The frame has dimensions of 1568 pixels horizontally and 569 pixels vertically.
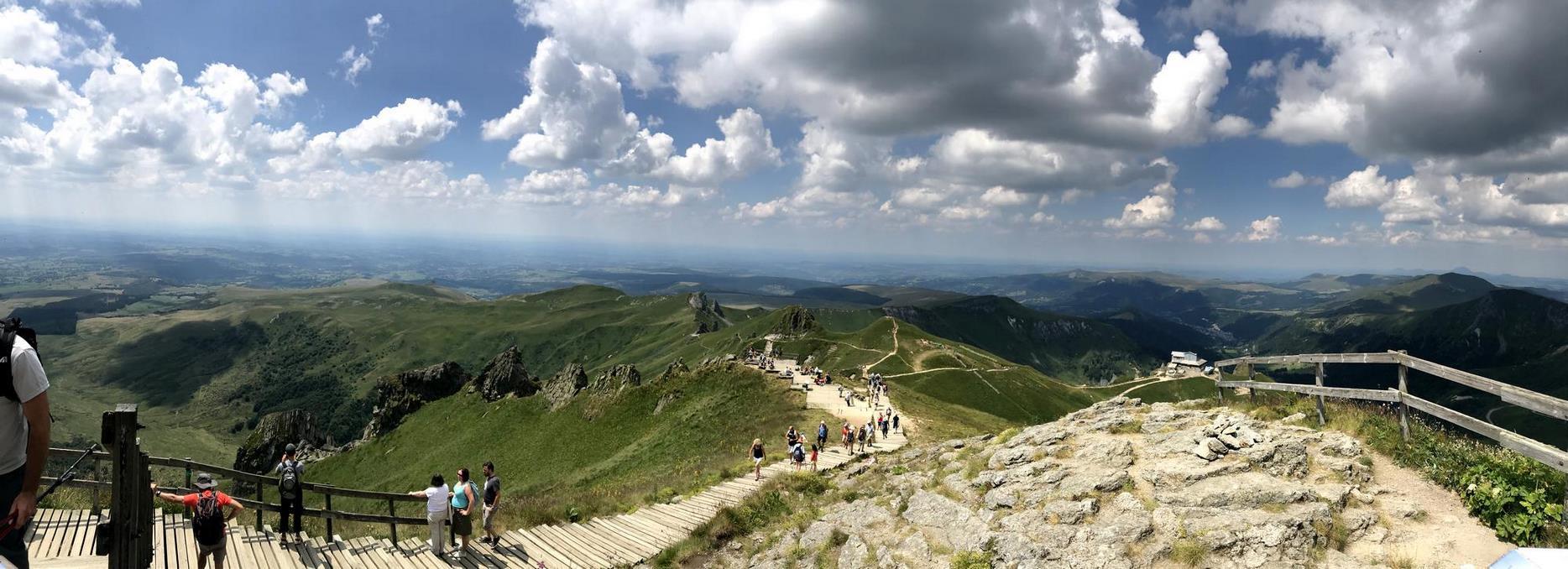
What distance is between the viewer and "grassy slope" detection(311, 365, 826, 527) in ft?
99.8

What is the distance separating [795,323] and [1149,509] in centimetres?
15629

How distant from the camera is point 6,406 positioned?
6.86 metres

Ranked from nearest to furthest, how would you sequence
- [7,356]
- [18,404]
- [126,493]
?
[7,356] < [18,404] < [126,493]

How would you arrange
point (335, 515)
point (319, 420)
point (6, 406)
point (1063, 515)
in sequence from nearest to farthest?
1. point (6, 406)
2. point (1063, 515)
3. point (335, 515)
4. point (319, 420)

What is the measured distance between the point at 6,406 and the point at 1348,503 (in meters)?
20.1

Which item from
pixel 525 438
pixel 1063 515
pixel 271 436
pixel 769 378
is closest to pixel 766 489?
pixel 1063 515

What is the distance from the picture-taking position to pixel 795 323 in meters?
169

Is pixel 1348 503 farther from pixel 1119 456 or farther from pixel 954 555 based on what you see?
pixel 954 555

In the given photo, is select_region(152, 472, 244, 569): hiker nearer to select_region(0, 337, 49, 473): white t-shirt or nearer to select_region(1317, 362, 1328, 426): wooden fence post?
select_region(0, 337, 49, 473): white t-shirt

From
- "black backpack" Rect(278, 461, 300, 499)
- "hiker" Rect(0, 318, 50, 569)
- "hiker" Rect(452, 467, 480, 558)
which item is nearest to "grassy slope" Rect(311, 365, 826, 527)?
"hiker" Rect(452, 467, 480, 558)

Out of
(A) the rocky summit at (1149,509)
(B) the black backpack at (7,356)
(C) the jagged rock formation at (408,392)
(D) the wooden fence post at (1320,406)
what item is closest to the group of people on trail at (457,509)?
(A) the rocky summit at (1149,509)

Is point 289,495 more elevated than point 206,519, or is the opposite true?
point 206,519

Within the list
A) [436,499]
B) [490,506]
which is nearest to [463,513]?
[490,506]

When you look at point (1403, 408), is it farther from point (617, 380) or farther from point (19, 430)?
point (617, 380)
